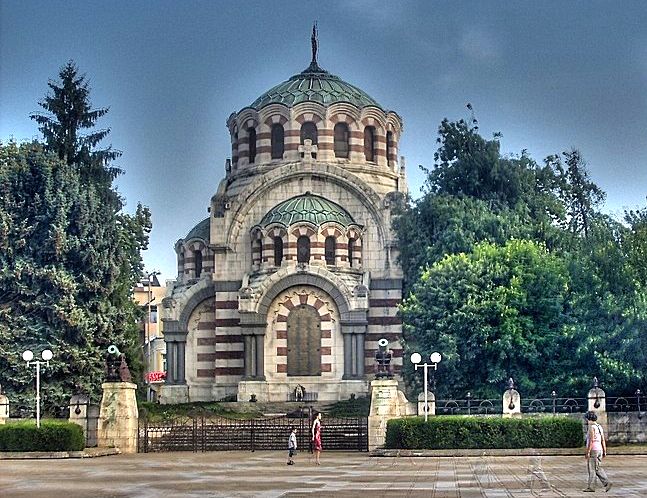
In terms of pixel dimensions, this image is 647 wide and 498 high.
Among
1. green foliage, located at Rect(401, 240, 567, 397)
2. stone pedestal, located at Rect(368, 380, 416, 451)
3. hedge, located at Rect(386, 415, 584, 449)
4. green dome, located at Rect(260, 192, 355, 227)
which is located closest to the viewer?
hedge, located at Rect(386, 415, 584, 449)

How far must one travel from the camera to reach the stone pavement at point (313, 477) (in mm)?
25594

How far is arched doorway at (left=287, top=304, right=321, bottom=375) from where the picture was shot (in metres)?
58.1

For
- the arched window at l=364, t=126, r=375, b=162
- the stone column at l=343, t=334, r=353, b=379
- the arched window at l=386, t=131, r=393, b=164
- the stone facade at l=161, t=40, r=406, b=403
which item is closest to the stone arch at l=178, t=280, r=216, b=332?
the stone facade at l=161, t=40, r=406, b=403

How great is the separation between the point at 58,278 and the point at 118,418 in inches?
322

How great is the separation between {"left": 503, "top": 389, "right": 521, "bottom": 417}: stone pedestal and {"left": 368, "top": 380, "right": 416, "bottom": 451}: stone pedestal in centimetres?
339

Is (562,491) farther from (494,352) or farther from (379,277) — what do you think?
(379,277)

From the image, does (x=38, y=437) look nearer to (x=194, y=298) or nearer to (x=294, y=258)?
(x=294, y=258)

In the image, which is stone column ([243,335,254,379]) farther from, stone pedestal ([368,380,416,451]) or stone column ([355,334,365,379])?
stone pedestal ([368,380,416,451])

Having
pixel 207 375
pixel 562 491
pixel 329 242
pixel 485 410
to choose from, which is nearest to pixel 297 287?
pixel 329 242

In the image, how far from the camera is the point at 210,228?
61.7 meters

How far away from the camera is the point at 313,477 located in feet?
99.0

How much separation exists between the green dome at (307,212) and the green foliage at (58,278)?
8.59m

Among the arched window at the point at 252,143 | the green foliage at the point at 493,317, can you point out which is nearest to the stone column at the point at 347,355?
Answer: the green foliage at the point at 493,317

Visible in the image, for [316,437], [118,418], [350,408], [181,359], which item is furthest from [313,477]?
[181,359]
